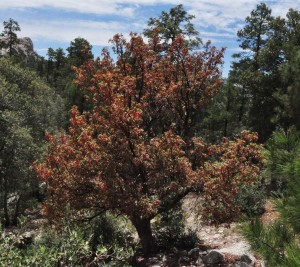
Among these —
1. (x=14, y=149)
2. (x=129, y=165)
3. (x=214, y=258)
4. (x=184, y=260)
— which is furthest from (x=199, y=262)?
(x=14, y=149)

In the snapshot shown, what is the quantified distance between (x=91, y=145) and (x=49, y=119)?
81.6ft

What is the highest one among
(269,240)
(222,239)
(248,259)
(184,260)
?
(269,240)

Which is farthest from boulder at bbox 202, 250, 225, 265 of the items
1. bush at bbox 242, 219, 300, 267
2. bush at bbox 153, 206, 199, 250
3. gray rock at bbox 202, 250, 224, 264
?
bush at bbox 242, 219, 300, 267

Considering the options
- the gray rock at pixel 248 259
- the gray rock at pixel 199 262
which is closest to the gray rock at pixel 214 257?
the gray rock at pixel 199 262

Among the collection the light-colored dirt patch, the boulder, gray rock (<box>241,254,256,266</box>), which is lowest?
the light-colored dirt patch

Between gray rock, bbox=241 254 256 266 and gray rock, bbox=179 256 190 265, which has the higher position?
gray rock, bbox=241 254 256 266

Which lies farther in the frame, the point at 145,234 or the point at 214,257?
the point at 145,234

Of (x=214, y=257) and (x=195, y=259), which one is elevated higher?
(x=214, y=257)

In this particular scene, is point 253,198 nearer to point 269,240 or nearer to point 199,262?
point 199,262

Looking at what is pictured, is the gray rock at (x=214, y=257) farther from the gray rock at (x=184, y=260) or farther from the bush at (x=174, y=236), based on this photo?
the bush at (x=174, y=236)

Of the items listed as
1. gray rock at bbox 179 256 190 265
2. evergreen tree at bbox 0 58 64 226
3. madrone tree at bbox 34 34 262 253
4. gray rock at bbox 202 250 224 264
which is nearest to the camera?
madrone tree at bbox 34 34 262 253

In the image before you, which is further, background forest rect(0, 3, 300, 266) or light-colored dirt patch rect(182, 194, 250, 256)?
light-colored dirt patch rect(182, 194, 250, 256)

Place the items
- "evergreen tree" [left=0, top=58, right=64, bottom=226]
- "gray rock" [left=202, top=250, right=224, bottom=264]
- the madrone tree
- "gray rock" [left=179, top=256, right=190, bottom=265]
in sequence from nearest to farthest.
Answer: the madrone tree < "gray rock" [left=202, top=250, right=224, bottom=264] < "gray rock" [left=179, top=256, right=190, bottom=265] < "evergreen tree" [left=0, top=58, right=64, bottom=226]

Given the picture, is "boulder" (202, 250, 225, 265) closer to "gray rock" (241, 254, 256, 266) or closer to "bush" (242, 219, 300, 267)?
"gray rock" (241, 254, 256, 266)
